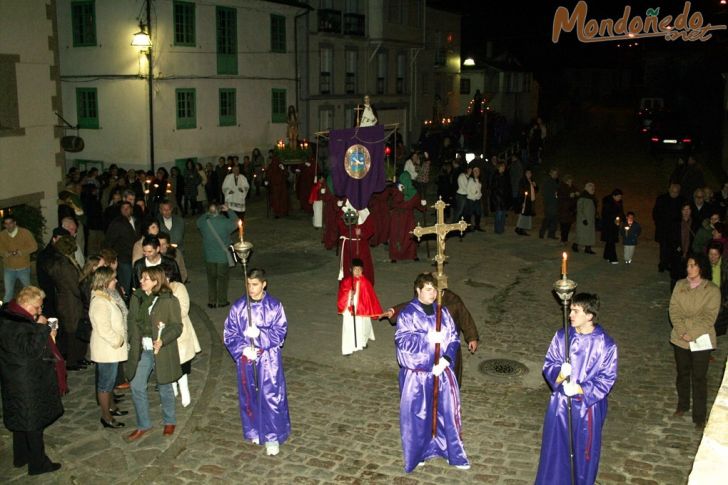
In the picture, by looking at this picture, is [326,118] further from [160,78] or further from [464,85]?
[464,85]

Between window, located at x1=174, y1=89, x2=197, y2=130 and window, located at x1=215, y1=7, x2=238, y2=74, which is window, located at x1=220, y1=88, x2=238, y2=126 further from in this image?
window, located at x1=174, y1=89, x2=197, y2=130

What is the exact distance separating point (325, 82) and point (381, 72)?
18.1 feet

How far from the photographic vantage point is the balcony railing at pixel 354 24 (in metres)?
37.9

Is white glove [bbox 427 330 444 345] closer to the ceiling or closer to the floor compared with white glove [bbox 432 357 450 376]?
closer to the ceiling

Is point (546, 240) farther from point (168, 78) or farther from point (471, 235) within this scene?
point (168, 78)

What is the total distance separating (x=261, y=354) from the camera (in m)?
7.70

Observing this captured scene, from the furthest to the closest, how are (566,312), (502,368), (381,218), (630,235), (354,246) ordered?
1. (381,218)
2. (630,235)
3. (354,246)
4. (502,368)
5. (566,312)

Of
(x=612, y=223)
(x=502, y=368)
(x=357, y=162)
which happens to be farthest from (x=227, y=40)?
(x=502, y=368)

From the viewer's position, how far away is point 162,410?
27.3 ft

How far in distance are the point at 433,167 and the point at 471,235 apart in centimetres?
1599

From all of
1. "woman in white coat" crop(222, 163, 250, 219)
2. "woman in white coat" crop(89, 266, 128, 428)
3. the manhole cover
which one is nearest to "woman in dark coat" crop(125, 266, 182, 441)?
"woman in white coat" crop(89, 266, 128, 428)

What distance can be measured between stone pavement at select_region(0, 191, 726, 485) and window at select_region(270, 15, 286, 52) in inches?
799

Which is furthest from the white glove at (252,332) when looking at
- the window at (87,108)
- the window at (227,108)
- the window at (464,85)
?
the window at (464,85)

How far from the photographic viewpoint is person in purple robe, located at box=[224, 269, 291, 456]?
7688mm
